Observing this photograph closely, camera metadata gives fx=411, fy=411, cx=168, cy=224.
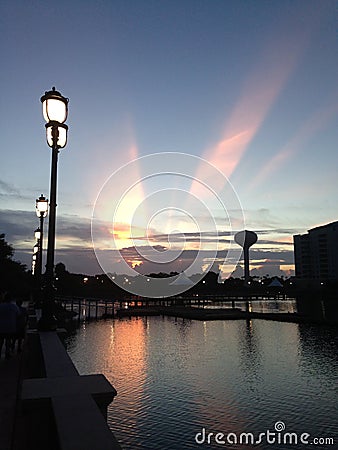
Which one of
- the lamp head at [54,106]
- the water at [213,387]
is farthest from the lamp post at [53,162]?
the water at [213,387]

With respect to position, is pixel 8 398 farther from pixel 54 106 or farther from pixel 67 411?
pixel 54 106

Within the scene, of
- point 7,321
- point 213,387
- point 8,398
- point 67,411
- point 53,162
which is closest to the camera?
point 67,411

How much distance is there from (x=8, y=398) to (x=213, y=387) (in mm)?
12665

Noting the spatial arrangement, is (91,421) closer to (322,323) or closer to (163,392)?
(163,392)

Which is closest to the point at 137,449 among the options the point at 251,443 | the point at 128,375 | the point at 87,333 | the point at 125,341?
the point at 251,443

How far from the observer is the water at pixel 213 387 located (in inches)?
478

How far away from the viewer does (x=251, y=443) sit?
11.3m

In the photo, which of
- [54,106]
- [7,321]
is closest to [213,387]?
[7,321]

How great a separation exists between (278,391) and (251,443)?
20.2 feet

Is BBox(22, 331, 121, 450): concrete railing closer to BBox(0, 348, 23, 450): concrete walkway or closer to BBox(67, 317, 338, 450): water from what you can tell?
BBox(0, 348, 23, 450): concrete walkway
